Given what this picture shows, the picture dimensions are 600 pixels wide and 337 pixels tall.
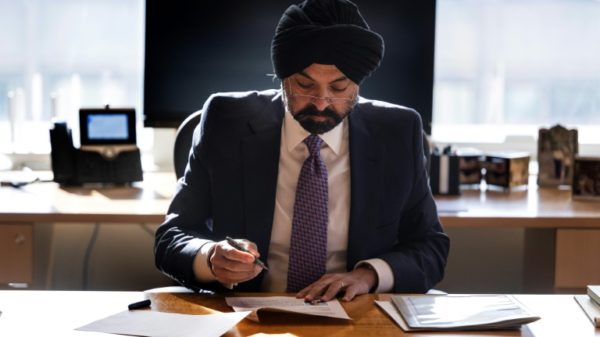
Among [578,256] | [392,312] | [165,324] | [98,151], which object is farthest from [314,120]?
[98,151]

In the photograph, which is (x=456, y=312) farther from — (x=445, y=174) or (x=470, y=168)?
(x=470, y=168)

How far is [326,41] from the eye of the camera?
183 centimetres

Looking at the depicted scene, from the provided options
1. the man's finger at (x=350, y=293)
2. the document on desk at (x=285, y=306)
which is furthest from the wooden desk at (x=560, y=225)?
the document on desk at (x=285, y=306)

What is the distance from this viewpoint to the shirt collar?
1.95 metres

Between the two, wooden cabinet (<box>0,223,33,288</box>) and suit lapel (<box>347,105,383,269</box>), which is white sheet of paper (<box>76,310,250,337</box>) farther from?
wooden cabinet (<box>0,223,33,288</box>)

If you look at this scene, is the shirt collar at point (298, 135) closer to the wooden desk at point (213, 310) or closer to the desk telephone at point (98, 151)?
the wooden desk at point (213, 310)

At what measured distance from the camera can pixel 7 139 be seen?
10.9ft

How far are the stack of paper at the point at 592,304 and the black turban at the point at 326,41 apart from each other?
0.63 metres

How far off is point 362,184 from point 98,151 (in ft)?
4.04

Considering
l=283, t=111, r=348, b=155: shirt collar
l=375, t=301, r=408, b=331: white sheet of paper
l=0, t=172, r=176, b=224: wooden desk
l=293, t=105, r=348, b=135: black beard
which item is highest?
l=293, t=105, r=348, b=135: black beard

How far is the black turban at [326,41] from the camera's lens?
1837 mm

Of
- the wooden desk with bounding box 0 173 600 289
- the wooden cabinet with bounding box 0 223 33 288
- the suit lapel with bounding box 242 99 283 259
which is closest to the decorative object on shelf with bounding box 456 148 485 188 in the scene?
the wooden desk with bounding box 0 173 600 289

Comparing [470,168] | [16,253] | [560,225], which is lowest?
[16,253]

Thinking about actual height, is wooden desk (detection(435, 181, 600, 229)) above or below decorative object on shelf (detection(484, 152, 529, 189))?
below
